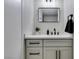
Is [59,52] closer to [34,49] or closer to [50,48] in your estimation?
[50,48]

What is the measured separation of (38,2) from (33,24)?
0.60 metres

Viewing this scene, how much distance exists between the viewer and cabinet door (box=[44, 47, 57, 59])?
8.19 feet

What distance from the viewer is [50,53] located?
2.51m

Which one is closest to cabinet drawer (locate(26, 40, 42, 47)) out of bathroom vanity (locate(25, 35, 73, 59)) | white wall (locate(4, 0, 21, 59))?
bathroom vanity (locate(25, 35, 73, 59))

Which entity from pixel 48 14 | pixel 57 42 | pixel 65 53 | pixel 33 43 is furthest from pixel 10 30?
pixel 48 14

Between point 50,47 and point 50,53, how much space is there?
0.41 ft

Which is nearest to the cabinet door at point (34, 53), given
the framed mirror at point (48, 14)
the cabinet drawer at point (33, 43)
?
the cabinet drawer at point (33, 43)

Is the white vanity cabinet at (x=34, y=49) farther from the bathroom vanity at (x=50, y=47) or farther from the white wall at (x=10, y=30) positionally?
the white wall at (x=10, y=30)

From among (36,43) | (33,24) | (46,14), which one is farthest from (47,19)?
(36,43)

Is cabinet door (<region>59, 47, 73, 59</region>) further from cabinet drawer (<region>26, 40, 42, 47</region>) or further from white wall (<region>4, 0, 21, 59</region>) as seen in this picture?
white wall (<region>4, 0, 21, 59</region>)

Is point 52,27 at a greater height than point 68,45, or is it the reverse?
point 52,27
